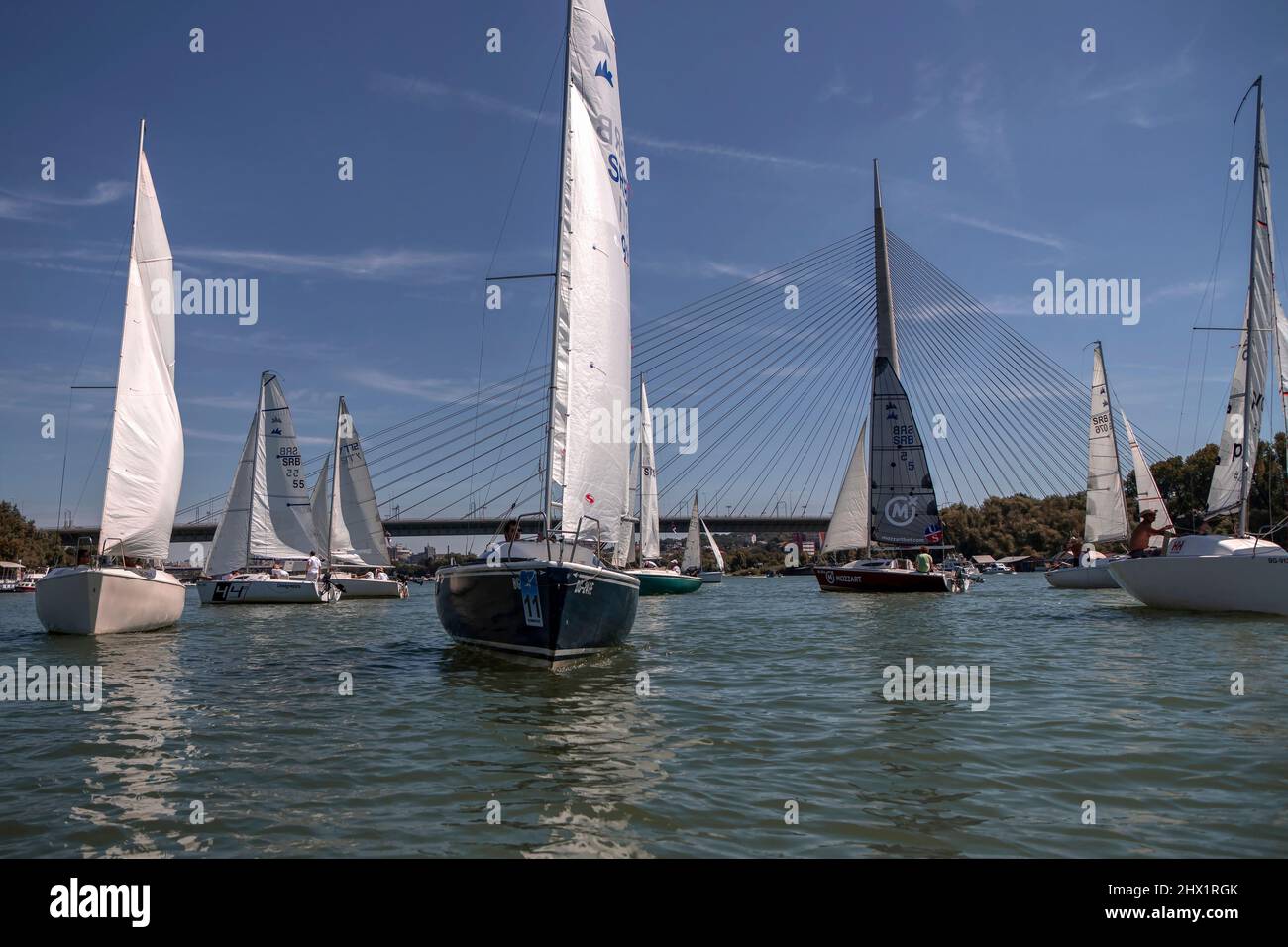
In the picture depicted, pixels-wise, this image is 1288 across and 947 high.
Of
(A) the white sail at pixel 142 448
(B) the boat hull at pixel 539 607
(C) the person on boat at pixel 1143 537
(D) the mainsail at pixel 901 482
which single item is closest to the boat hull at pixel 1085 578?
(D) the mainsail at pixel 901 482

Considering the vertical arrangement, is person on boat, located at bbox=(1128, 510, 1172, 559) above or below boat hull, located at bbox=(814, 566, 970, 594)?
above

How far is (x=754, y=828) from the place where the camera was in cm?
526

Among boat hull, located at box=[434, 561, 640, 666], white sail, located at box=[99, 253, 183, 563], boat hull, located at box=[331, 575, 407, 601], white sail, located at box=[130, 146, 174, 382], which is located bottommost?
boat hull, located at box=[331, 575, 407, 601]

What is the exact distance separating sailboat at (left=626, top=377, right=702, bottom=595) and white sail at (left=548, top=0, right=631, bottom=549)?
2413 cm

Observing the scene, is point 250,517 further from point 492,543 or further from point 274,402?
point 492,543

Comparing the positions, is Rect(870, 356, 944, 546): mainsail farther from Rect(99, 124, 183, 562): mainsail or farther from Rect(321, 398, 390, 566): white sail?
Rect(99, 124, 183, 562): mainsail

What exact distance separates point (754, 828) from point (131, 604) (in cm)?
1840

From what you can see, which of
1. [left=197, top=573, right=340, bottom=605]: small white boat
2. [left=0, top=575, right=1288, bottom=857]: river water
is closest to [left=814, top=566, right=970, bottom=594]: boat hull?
[left=0, top=575, right=1288, bottom=857]: river water

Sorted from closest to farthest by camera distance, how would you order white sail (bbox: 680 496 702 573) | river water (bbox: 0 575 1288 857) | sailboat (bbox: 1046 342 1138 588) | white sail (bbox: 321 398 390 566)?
river water (bbox: 0 575 1288 857), sailboat (bbox: 1046 342 1138 588), white sail (bbox: 321 398 390 566), white sail (bbox: 680 496 702 573)

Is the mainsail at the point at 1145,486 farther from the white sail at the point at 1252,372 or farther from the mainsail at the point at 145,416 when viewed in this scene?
the mainsail at the point at 145,416

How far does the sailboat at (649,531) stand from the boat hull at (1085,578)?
18032mm

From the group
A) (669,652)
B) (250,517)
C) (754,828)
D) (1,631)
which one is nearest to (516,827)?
(754,828)

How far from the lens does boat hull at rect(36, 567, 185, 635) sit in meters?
18.1

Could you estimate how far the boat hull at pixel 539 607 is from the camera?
12.1 metres
